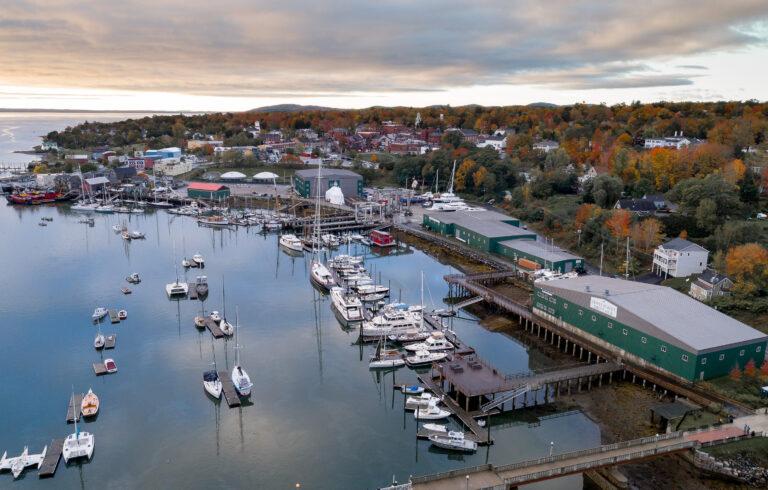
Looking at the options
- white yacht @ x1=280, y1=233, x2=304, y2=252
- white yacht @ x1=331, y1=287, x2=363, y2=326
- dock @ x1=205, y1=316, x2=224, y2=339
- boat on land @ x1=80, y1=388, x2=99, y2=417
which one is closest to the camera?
boat on land @ x1=80, y1=388, x2=99, y2=417

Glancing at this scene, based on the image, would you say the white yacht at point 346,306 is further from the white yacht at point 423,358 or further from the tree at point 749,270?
the tree at point 749,270

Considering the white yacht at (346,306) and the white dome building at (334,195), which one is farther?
the white dome building at (334,195)

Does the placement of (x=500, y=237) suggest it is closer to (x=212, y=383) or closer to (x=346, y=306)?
(x=346, y=306)

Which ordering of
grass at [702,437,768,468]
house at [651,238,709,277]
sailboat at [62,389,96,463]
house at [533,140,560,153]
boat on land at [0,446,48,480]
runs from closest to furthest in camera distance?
1. grass at [702,437,768,468]
2. boat on land at [0,446,48,480]
3. sailboat at [62,389,96,463]
4. house at [651,238,709,277]
5. house at [533,140,560,153]

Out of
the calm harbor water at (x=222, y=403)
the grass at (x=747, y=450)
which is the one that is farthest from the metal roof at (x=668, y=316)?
the calm harbor water at (x=222, y=403)

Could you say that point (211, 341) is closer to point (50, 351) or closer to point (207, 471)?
point (50, 351)

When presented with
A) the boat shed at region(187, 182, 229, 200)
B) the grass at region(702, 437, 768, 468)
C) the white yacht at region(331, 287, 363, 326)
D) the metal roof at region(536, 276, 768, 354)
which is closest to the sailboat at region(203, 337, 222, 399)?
the white yacht at region(331, 287, 363, 326)

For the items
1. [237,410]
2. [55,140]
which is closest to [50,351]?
[237,410]

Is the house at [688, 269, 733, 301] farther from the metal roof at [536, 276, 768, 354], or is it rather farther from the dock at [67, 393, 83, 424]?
the dock at [67, 393, 83, 424]
